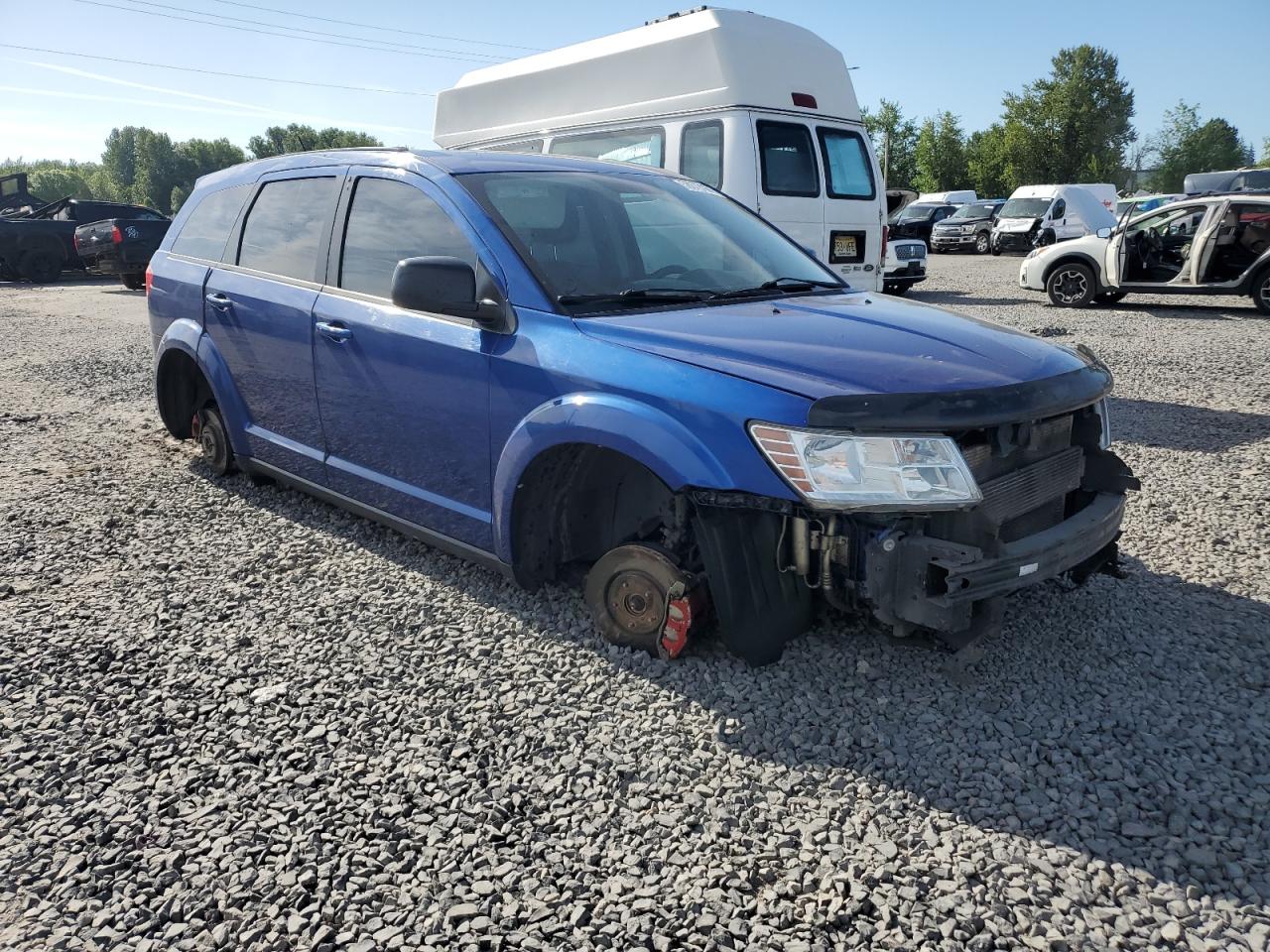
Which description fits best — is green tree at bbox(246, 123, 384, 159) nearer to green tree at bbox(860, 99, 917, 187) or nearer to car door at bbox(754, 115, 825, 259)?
green tree at bbox(860, 99, 917, 187)

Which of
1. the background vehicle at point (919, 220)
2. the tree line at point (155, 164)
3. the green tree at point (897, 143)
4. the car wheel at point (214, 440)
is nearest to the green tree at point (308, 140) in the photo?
Result: the tree line at point (155, 164)

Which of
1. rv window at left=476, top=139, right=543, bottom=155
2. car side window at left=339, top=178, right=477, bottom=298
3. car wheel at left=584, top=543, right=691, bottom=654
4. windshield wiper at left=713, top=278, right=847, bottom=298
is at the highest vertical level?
rv window at left=476, top=139, right=543, bottom=155

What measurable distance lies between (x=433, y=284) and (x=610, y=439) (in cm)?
85

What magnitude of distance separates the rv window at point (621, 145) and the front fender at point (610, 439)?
576cm

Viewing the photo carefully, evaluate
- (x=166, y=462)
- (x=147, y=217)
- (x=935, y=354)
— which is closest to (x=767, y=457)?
(x=935, y=354)

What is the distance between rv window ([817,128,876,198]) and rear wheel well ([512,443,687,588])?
6.29 metres

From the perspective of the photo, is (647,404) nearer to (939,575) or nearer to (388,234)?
(939,575)

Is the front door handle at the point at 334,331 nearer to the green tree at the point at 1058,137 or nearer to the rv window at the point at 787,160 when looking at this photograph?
the rv window at the point at 787,160

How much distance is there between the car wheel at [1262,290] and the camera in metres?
12.7

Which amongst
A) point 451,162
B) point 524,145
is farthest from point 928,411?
point 524,145

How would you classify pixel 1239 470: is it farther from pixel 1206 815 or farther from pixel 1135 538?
pixel 1206 815

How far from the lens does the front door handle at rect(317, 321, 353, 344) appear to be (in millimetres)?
3947

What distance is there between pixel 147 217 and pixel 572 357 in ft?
67.4

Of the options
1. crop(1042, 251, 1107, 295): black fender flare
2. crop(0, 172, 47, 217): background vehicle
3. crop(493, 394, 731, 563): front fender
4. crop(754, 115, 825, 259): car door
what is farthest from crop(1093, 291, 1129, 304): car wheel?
crop(0, 172, 47, 217): background vehicle
